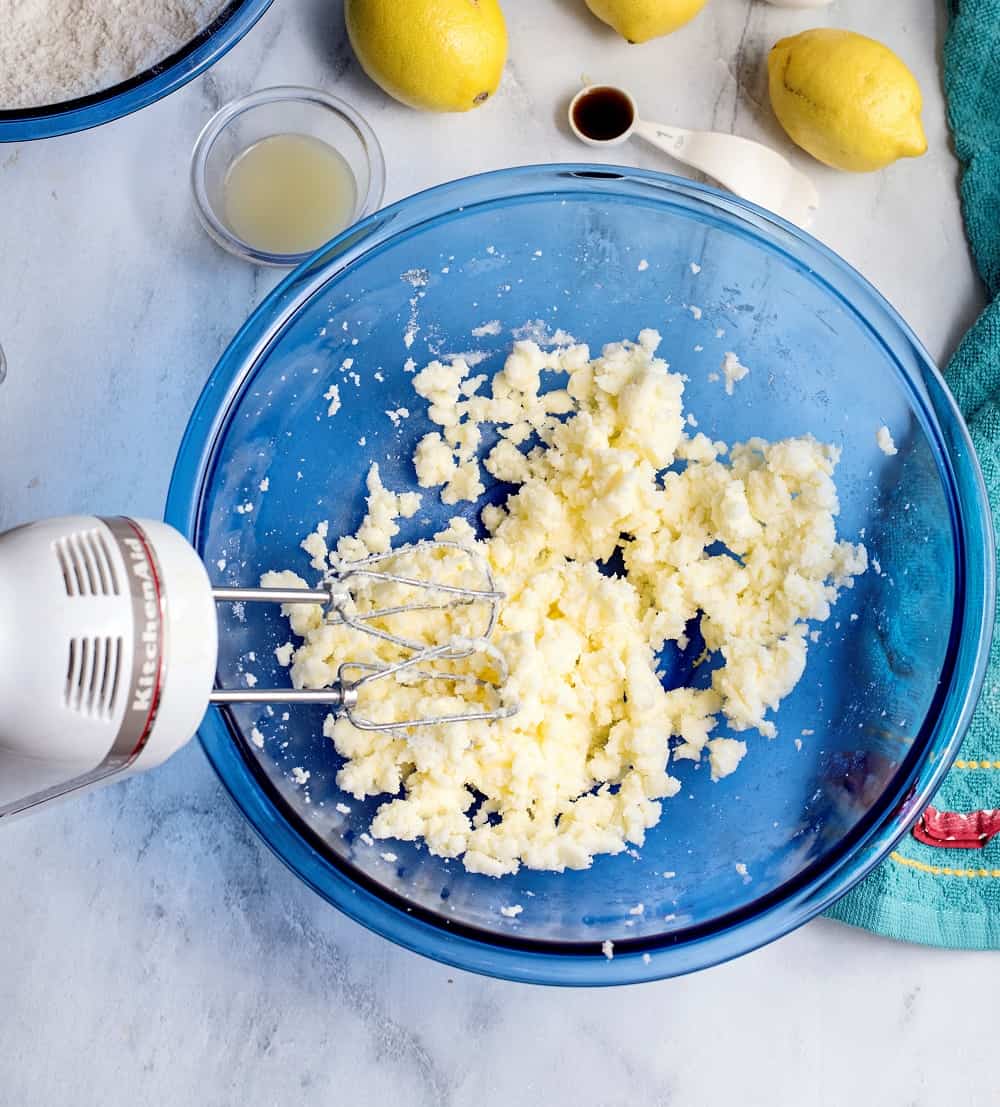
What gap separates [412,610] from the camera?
111 centimetres

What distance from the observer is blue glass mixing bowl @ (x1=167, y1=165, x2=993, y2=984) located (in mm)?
1138

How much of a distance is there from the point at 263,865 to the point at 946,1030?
2.60ft

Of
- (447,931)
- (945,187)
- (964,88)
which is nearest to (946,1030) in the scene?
(447,931)

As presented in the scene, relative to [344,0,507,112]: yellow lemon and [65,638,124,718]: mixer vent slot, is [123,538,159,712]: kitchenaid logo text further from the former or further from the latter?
[344,0,507,112]: yellow lemon

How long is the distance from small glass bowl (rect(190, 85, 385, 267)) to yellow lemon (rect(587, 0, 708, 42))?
11.5 inches

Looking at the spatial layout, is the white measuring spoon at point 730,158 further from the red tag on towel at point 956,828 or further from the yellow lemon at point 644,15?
the red tag on towel at point 956,828

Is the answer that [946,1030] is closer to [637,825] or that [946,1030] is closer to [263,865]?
[637,825]

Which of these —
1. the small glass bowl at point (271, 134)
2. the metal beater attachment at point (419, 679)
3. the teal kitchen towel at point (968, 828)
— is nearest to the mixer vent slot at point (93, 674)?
the metal beater attachment at point (419, 679)

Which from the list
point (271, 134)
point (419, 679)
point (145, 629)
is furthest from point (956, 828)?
point (271, 134)

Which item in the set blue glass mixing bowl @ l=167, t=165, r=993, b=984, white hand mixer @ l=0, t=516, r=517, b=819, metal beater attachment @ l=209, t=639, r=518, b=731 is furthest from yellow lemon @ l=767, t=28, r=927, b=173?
white hand mixer @ l=0, t=516, r=517, b=819

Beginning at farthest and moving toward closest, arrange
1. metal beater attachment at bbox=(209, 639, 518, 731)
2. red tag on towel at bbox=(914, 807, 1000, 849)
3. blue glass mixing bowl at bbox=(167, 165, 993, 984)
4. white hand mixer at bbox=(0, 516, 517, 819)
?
red tag on towel at bbox=(914, 807, 1000, 849) → blue glass mixing bowl at bbox=(167, 165, 993, 984) → metal beater attachment at bbox=(209, 639, 518, 731) → white hand mixer at bbox=(0, 516, 517, 819)

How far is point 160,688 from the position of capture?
78 centimetres

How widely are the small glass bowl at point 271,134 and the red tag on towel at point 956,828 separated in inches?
36.5

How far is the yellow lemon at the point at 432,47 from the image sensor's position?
1.17m
